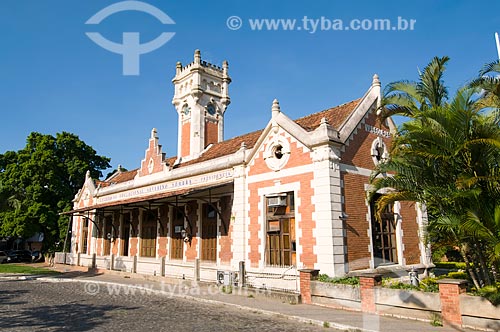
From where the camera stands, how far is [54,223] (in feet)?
104

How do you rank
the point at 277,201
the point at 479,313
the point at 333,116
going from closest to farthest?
the point at 479,313 < the point at 277,201 < the point at 333,116

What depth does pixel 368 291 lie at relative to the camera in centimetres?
980

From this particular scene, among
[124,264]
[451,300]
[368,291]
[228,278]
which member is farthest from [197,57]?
[451,300]

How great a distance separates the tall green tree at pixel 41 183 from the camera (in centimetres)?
3045

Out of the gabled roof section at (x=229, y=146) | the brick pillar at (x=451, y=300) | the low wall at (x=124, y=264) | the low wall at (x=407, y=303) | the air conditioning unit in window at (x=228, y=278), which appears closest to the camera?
the brick pillar at (x=451, y=300)

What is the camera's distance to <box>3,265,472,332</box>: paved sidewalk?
8.47m

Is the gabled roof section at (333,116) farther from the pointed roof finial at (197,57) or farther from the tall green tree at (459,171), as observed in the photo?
the pointed roof finial at (197,57)

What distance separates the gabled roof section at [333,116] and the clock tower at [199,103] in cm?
843

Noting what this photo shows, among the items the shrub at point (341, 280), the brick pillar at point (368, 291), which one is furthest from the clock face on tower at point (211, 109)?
the brick pillar at point (368, 291)

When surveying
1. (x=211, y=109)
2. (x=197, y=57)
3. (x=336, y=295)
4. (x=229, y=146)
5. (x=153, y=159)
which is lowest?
(x=336, y=295)

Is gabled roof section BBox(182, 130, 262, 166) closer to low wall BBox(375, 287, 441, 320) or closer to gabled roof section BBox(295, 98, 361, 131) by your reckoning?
gabled roof section BBox(295, 98, 361, 131)

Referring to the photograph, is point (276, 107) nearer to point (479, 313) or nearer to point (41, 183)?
point (479, 313)

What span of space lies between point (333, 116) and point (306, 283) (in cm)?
708

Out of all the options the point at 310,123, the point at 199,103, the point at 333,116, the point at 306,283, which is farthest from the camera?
the point at 199,103
